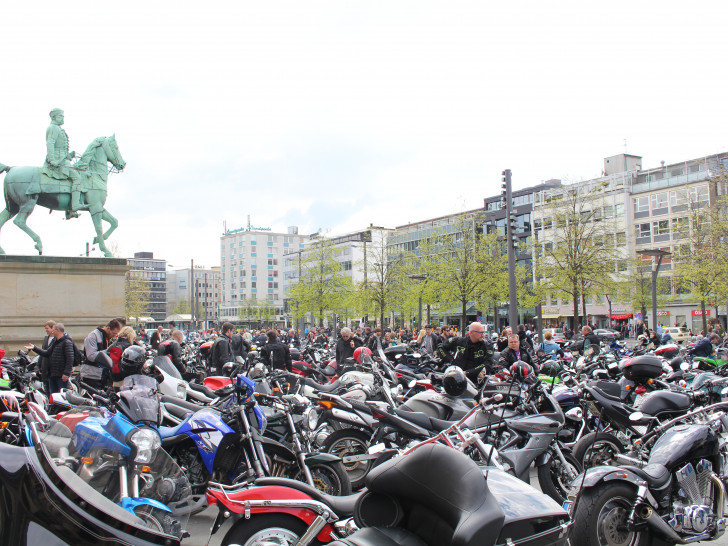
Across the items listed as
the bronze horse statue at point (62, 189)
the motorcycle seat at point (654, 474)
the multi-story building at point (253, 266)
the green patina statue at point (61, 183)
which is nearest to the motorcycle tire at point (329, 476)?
the motorcycle seat at point (654, 474)

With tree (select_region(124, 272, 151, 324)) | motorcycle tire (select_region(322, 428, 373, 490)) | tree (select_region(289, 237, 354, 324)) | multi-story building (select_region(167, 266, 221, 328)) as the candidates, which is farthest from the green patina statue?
multi-story building (select_region(167, 266, 221, 328))

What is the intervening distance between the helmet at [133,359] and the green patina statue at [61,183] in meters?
15.2

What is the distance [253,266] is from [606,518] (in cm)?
12622

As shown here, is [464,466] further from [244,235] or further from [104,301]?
[244,235]

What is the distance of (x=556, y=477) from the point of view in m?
5.76

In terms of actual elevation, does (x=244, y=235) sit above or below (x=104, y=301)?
above

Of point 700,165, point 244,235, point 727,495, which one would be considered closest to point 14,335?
point 727,495

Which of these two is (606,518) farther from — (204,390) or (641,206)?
(641,206)

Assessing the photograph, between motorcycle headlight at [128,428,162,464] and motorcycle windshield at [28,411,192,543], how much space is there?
1 centimetres

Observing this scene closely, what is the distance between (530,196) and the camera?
72.4m

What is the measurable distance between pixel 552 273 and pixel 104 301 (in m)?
22.1

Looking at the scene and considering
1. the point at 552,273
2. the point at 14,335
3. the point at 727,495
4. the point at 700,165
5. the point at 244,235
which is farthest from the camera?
the point at 244,235

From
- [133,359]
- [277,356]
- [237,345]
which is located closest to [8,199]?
[237,345]

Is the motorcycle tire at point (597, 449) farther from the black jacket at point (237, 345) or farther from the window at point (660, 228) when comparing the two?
the window at point (660, 228)
